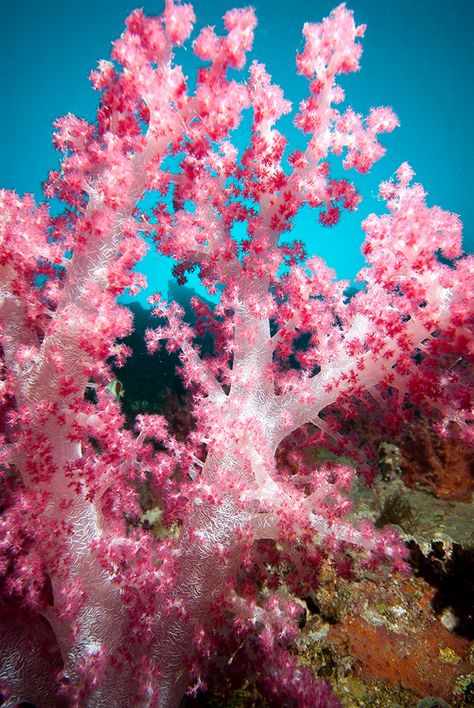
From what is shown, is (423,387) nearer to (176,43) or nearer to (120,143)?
(120,143)

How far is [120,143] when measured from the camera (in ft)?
7.69

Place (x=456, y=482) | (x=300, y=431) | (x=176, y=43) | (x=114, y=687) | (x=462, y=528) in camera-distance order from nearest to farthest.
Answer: (x=114, y=687) → (x=176, y=43) → (x=300, y=431) → (x=462, y=528) → (x=456, y=482)

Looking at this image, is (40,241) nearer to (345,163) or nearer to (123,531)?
(123,531)

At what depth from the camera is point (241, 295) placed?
2.99 m

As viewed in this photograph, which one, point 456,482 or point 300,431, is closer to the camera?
point 300,431

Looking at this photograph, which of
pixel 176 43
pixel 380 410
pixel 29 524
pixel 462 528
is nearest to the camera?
pixel 29 524

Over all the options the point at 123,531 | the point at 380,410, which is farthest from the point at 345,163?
the point at 123,531

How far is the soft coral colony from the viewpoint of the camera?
223 centimetres

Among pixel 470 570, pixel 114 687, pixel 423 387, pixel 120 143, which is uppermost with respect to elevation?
pixel 120 143

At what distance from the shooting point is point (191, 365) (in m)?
2.94

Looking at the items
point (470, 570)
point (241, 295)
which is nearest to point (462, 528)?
point (470, 570)

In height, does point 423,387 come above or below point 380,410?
above

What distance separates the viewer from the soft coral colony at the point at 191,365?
2230mm

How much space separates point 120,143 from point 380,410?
2.92 metres
